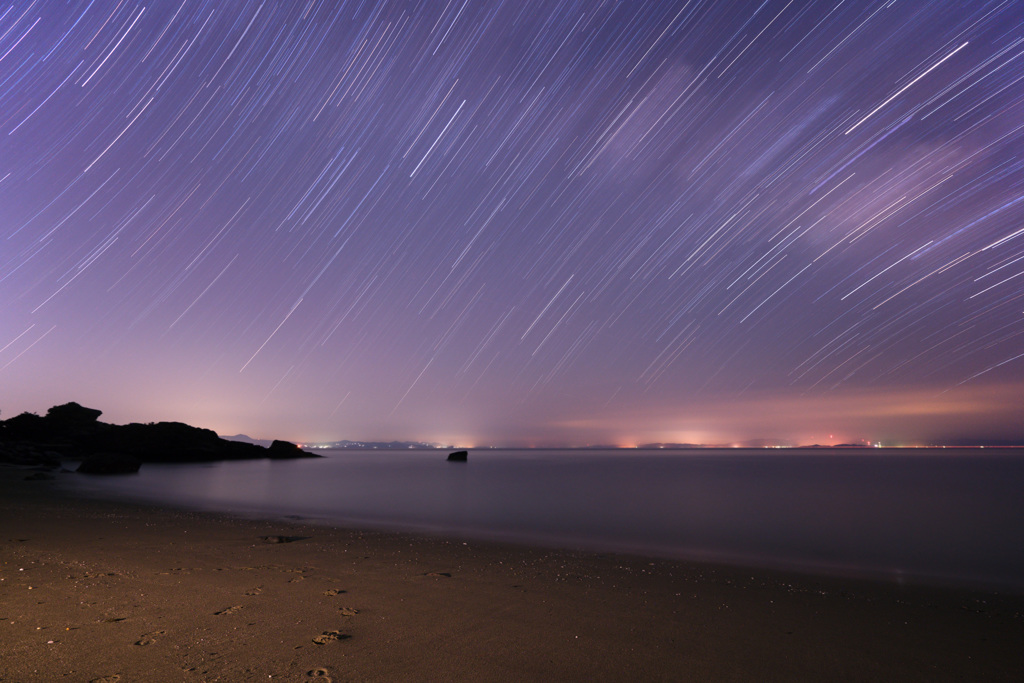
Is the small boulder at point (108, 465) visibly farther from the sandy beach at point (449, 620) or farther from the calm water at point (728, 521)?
the sandy beach at point (449, 620)

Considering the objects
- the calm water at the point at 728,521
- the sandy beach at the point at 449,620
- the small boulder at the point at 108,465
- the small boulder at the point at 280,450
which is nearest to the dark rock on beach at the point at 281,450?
the small boulder at the point at 280,450

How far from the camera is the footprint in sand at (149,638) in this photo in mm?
4359

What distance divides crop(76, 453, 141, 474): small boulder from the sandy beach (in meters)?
34.7

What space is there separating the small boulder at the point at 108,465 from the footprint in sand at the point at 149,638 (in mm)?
41080

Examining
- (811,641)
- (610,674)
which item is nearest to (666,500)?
(811,641)

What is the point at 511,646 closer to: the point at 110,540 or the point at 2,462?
the point at 110,540

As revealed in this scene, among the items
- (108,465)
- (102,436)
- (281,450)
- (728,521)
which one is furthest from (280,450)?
(728,521)

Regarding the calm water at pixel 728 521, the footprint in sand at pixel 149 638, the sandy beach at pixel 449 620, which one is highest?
the footprint in sand at pixel 149 638

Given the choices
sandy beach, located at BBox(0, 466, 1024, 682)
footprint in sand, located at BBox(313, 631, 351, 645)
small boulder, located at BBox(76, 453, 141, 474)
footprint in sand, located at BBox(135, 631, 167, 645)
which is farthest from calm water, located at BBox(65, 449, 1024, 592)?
small boulder, located at BBox(76, 453, 141, 474)

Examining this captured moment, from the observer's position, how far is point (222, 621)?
499 cm

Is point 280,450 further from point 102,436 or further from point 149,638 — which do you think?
point 149,638

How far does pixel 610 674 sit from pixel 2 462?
164 ft

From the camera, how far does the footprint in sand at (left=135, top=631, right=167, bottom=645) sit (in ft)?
14.3

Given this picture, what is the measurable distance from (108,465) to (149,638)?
4315 cm
